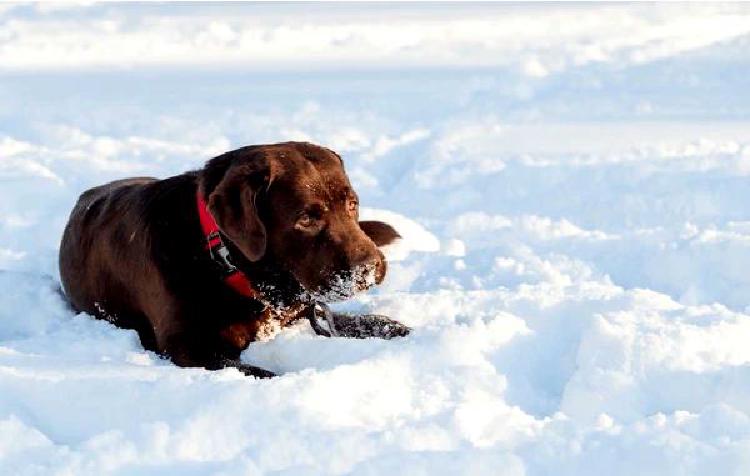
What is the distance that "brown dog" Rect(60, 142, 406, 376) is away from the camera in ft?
13.4

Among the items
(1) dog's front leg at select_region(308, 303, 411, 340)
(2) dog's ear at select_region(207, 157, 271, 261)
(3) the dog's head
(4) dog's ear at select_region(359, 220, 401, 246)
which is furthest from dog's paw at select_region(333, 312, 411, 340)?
(2) dog's ear at select_region(207, 157, 271, 261)

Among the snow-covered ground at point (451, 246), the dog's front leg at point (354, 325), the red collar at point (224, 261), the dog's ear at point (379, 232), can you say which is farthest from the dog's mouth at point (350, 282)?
the dog's ear at point (379, 232)

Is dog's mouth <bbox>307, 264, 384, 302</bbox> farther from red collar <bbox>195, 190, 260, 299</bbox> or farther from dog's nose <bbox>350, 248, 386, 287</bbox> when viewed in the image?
red collar <bbox>195, 190, 260, 299</bbox>

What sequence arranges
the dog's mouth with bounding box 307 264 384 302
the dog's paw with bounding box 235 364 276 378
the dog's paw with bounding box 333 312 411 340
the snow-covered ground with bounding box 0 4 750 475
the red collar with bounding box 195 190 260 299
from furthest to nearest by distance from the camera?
1. the dog's paw with bounding box 333 312 411 340
2. the red collar with bounding box 195 190 260 299
3. the dog's mouth with bounding box 307 264 384 302
4. the dog's paw with bounding box 235 364 276 378
5. the snow-covered ground with bounding box 0 4 750 475

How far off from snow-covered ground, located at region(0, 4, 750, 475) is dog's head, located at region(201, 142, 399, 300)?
0.29m

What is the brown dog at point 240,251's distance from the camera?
409 centimetres

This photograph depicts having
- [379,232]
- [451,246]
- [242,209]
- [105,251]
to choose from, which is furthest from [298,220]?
[451,246]

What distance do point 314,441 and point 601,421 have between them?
832mm

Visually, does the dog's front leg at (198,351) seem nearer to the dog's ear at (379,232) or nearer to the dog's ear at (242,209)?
the dog's ear at (242,209)

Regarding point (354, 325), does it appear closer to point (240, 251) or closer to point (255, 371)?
point (240, 251)

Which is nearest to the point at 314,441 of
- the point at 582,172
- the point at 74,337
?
the point at 74,337

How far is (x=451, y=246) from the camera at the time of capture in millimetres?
6613

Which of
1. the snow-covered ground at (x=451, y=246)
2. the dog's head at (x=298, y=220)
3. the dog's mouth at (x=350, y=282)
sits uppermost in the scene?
the dog's head at (x=298, y=220)

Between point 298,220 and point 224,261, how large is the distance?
368mm
